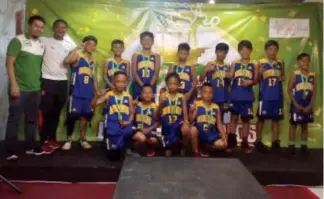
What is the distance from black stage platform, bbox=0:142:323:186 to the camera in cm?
310

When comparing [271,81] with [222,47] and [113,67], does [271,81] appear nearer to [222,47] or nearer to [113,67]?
[222,47]

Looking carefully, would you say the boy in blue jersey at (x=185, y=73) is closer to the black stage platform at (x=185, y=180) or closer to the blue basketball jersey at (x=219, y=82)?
the blue basketball jersey at (x=219, y=82)

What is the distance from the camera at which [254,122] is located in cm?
428

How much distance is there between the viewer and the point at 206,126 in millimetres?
3533

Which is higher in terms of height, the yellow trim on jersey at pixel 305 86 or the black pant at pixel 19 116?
the yellow trim on jersey at pixel 305 86

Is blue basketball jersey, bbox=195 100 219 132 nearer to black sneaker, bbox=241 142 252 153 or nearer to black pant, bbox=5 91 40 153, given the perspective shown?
black sneaker, bbox=241 142 252 153

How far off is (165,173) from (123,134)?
1.44m

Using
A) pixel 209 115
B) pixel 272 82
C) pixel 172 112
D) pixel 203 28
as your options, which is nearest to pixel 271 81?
pixel 272 82

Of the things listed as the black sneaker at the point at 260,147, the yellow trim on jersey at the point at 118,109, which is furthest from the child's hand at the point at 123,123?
the black sneaker at the point at 260,147

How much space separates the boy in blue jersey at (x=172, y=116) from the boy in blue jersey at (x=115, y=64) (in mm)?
646

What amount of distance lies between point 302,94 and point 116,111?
2179 mm

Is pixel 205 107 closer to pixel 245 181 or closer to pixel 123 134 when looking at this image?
pixel 123 134

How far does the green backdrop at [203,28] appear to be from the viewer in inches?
167

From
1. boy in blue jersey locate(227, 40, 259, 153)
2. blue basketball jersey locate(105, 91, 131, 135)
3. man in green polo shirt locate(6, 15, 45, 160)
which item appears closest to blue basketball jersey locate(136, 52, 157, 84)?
blue basketball jersey locate(105, 91, 131, 135)
